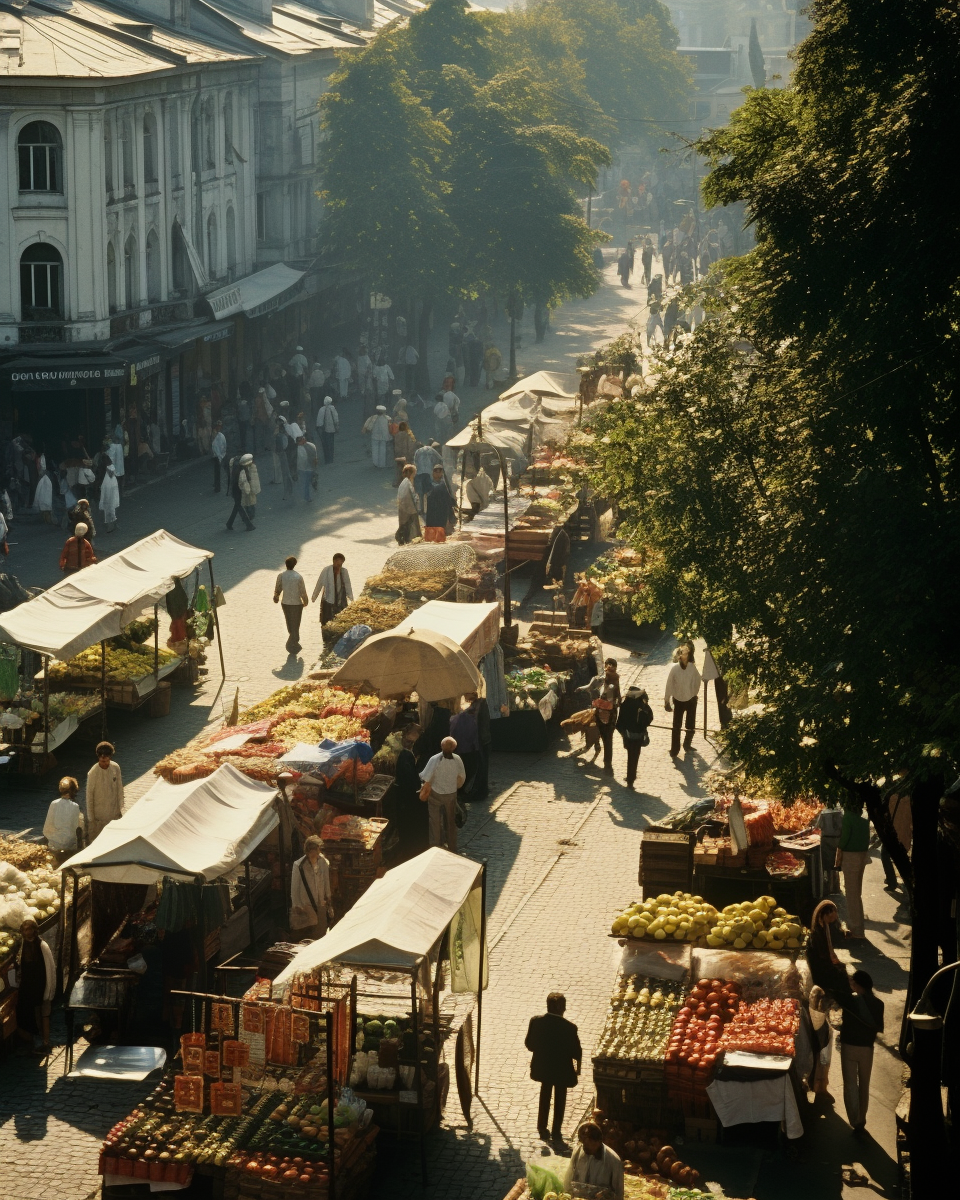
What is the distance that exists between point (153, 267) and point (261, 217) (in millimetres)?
12926

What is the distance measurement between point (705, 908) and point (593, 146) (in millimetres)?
45732

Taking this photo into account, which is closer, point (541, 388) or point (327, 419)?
point (541, 388)

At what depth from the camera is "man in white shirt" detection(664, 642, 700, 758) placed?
23344 millimetres

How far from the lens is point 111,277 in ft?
132

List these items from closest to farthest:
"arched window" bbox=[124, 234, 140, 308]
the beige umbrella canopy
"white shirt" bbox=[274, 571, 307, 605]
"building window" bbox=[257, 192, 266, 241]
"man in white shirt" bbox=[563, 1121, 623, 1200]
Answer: "man in white shirt" bbox=[563, 1121, 623, 1200]
the beige umbrella canopy
"white shirt" bbox=[274, 571, 307, 605]
"arched window" bbox=[124, 234, 140, 308]
"building window" bbox=[257, 192, 266, 241]

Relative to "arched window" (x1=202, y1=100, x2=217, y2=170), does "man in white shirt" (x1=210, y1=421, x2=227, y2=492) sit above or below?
below

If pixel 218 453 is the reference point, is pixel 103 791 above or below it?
Result: below

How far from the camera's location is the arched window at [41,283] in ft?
127

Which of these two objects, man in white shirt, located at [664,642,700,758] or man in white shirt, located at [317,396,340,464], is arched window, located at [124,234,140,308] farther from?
man in white shirt, located at [664,642,700,758]

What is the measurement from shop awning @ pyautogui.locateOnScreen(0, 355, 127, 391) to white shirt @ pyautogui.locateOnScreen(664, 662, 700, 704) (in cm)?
1834

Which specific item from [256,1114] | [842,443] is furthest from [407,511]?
[256,1114]

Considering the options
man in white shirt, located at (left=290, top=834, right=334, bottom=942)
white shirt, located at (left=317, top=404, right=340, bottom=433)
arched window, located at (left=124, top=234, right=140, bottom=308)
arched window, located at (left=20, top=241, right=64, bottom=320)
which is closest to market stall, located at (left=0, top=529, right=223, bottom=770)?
man in white shirt, located at (left=290, top=834, right=334, bottom=942)

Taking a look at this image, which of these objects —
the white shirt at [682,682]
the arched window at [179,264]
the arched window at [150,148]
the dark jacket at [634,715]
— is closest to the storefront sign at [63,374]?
the arched window at [150,148]

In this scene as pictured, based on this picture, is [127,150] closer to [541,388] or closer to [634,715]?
[541,388]
